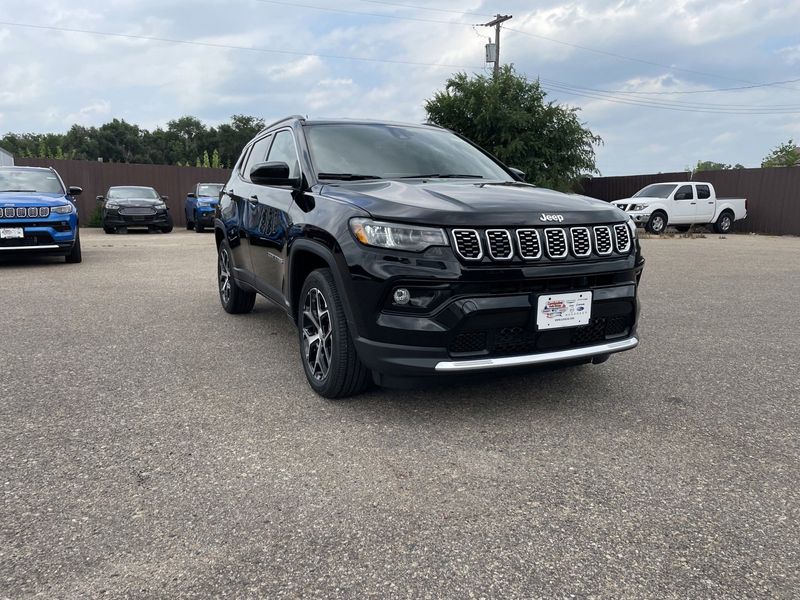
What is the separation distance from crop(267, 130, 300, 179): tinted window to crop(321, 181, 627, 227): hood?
0.58 m

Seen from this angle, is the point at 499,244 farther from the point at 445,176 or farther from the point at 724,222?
the point at 724,222

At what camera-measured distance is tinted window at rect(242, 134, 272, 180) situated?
5.20 meters

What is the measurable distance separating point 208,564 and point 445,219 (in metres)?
1.76

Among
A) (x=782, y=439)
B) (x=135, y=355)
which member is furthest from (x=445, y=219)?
(x=135, y=355)

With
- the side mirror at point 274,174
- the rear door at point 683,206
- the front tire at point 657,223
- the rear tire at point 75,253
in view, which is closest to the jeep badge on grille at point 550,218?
the side mirror at point 274,174

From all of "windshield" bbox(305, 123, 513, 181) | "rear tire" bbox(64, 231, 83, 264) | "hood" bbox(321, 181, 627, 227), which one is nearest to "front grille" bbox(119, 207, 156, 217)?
"rear tire" bbox(64, 231, 83, 264)

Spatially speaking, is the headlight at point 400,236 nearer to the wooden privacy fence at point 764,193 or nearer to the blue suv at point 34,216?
the blue suv at point 34,216

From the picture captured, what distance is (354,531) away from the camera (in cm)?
228

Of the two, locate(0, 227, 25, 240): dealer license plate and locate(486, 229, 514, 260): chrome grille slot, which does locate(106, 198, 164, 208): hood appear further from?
locate(486, 229, 514, 260): chrome grille slot

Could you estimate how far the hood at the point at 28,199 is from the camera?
9.05 metres

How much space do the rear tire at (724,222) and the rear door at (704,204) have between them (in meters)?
0.81

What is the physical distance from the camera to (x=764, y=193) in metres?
22.0

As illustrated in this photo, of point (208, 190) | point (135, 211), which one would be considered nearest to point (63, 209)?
point (135, 211)

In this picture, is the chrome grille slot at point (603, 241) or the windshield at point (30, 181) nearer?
the chrome grille slot at point (603, 241)
